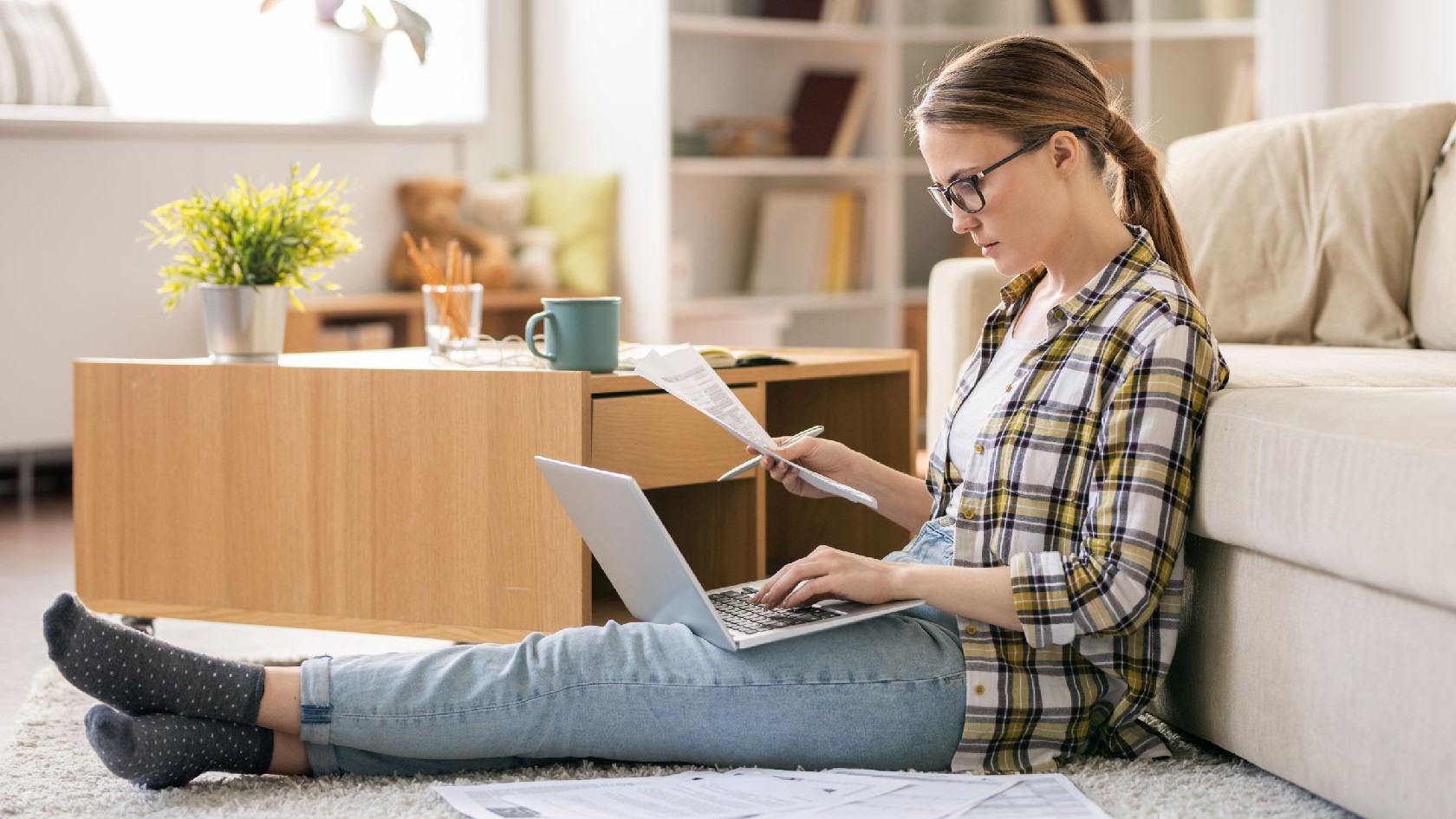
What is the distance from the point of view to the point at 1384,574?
125 centimetres

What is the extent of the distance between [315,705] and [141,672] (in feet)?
0.50

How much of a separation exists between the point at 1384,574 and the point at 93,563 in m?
1.58

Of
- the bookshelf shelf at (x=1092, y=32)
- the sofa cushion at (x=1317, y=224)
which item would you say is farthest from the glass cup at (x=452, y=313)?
the bookshelf shelf at (x=1092, y=32)

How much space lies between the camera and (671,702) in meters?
1.46

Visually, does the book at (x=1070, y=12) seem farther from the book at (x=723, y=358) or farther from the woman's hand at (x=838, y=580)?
the woman's hand at (x=838, y=580)

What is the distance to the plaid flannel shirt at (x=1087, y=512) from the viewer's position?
138cm

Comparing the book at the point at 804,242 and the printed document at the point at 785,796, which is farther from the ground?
the book at the point at 804,242

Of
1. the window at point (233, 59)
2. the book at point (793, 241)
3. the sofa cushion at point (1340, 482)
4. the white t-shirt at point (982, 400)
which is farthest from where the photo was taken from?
the book at point (793, 241)

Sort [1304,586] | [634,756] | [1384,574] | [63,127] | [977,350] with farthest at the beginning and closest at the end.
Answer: [63,127], [977,350], [634,756], [1304,586], [1384,574]

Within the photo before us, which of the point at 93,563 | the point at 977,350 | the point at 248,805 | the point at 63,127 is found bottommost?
the point at 248,805

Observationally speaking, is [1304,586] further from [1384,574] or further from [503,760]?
[503,760]

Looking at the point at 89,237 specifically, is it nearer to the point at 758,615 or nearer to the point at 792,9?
the point at 792,9

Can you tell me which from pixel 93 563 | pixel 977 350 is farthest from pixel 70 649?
pixel 977 350

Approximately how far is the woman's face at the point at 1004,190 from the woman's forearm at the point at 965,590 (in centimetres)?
30
